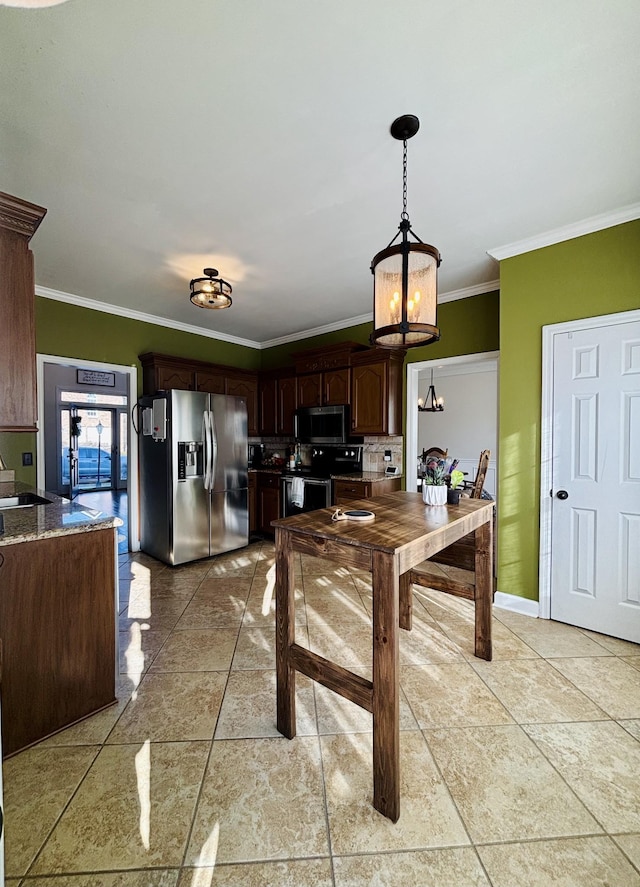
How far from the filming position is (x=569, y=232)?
8.49ft

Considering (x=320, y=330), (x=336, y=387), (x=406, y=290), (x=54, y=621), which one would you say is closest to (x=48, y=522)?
(x=54, y=621)

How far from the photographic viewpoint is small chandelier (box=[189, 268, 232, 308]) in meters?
3.04

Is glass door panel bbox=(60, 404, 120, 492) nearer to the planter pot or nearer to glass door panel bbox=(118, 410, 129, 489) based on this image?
glass door panel bbox=(118, 410, 129, 489)

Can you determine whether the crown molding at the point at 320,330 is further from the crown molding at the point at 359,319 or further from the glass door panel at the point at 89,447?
the glass door panel at the point at 89,447

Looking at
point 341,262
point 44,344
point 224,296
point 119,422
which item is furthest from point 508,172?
point 119,422

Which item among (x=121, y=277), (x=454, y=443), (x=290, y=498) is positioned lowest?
(x=290, y=498)

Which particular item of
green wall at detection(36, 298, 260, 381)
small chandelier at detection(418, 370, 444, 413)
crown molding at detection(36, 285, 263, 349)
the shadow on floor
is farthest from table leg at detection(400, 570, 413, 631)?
the shadow on floor

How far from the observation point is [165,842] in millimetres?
1235

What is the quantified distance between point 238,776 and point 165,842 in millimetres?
309

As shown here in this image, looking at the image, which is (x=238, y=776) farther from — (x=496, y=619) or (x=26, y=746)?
(x=496, y=619)

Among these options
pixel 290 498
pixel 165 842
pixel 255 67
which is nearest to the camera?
pixel 165 842

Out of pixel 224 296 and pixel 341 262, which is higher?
pixel 341 262

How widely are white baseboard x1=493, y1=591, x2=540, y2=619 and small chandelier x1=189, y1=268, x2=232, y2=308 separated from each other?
327 centimetres

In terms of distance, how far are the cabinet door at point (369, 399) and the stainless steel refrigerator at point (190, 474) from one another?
1336 millimetres
